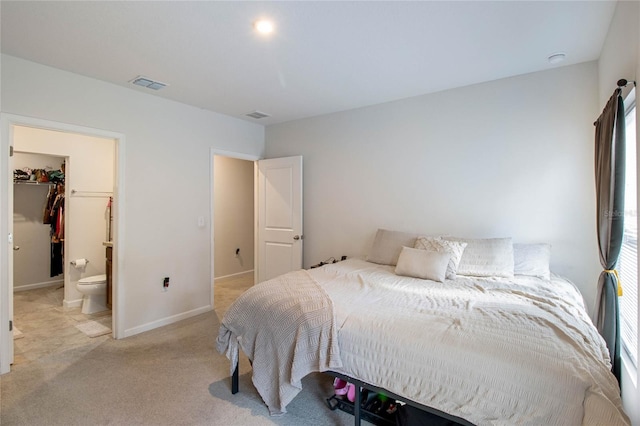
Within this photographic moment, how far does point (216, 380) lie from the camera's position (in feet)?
8.03

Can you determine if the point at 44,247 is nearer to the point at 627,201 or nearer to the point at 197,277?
the point at 197,277

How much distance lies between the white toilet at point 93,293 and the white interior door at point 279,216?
1.98 metres

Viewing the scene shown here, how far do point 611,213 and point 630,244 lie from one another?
0.29 m

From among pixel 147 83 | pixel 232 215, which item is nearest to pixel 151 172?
pixel 147 83

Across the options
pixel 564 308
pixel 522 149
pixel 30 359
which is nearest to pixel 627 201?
pixel 564 308

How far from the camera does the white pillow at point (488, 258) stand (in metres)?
2.66

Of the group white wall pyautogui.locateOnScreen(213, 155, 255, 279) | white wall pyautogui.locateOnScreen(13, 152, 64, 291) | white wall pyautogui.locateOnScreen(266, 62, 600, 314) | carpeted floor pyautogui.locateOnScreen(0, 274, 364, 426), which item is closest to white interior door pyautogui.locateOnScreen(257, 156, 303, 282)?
white wall pyautogui.locateOnScreen(266, 62, 600, 314)

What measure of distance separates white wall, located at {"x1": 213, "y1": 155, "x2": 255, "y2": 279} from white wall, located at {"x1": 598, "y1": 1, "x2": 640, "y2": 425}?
5.01 m

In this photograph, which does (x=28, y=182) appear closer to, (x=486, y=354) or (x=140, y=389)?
(x=140, y=389)

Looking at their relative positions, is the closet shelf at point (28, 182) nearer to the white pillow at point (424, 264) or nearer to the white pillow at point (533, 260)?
the white pillow at point (424, 264)

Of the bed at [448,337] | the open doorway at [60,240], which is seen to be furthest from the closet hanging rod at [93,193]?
the bed at [448,337]

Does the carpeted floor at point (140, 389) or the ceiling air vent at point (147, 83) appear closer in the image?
the carpeted floor at point (140, 389)

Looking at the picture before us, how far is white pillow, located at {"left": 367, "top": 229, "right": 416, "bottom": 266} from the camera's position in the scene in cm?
332

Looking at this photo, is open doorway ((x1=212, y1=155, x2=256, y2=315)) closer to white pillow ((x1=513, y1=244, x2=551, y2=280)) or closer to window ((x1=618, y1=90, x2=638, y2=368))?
white pillow ((x1=513, y1=244, x2=551, y2=280))
